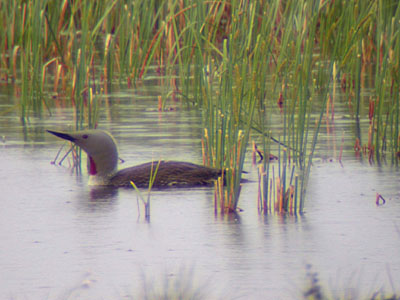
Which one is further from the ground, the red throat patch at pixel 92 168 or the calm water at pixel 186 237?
the red throat patch at pixel 92 168

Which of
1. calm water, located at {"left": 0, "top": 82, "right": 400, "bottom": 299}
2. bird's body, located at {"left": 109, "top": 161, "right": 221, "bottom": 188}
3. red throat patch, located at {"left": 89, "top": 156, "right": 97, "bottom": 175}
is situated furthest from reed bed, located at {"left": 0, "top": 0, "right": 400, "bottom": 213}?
red throat patch, located at {"left": 89, "top": 156, "right": 97, "bottom": 175}

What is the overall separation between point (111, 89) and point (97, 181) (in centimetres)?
475

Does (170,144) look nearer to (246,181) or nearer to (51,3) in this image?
(246,181)

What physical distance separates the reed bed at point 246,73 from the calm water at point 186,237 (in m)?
0.25

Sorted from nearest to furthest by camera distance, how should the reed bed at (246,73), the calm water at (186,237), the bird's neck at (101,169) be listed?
the calm water at (186,237) → the reed bed at (246,73) → the bird's neck at (101,169)

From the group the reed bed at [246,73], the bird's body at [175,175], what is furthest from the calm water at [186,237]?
the reed bed at [246,73]

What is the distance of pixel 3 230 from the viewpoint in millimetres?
6047

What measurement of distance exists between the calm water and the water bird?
0.12 metres

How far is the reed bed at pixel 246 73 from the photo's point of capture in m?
6.55

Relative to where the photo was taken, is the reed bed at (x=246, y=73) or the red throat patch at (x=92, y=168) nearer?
the reed bed at (x=246, y=73)

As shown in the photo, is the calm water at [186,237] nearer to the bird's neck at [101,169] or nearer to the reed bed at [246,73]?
the bird's neck at [101,169]

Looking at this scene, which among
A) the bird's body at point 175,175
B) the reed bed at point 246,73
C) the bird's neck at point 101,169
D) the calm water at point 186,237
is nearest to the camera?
the calm water at point 186,237

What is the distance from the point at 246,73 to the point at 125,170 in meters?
1.10

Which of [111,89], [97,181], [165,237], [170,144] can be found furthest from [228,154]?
[111,89]
